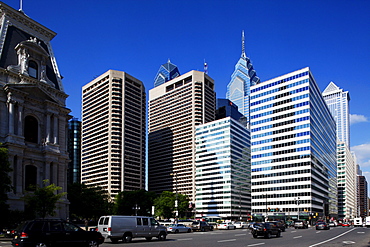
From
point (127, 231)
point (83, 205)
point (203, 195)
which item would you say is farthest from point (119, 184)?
point (127, 231)

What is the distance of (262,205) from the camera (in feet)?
487

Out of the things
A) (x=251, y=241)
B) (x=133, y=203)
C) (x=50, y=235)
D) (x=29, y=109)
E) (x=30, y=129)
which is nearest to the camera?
(x=50, y=235)

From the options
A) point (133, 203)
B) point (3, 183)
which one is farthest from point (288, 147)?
point (3, 183)

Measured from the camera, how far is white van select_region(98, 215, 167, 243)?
96.5 ft

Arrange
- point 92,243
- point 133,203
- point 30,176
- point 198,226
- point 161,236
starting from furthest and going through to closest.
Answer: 1. point 133,203
2. point 30,176
3. point 198,226
4. point 161,236
5. point 92,243

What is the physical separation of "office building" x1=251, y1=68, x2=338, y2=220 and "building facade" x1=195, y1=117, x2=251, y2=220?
33436mm

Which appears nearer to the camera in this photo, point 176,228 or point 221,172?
point 176,228

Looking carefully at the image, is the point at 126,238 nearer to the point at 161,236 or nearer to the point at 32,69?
the point at 161,236

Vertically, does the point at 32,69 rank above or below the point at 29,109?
above

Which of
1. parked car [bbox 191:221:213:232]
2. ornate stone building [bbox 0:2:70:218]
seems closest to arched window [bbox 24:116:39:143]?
ornate stone building [bbox 0:2:70:218]

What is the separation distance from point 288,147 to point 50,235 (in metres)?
130

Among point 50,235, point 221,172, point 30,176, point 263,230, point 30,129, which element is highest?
point 30,129

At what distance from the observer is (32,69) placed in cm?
6269

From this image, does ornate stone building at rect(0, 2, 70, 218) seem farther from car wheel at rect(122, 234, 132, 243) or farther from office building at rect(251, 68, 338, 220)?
office building at rect(251, 68, 338, 220)
